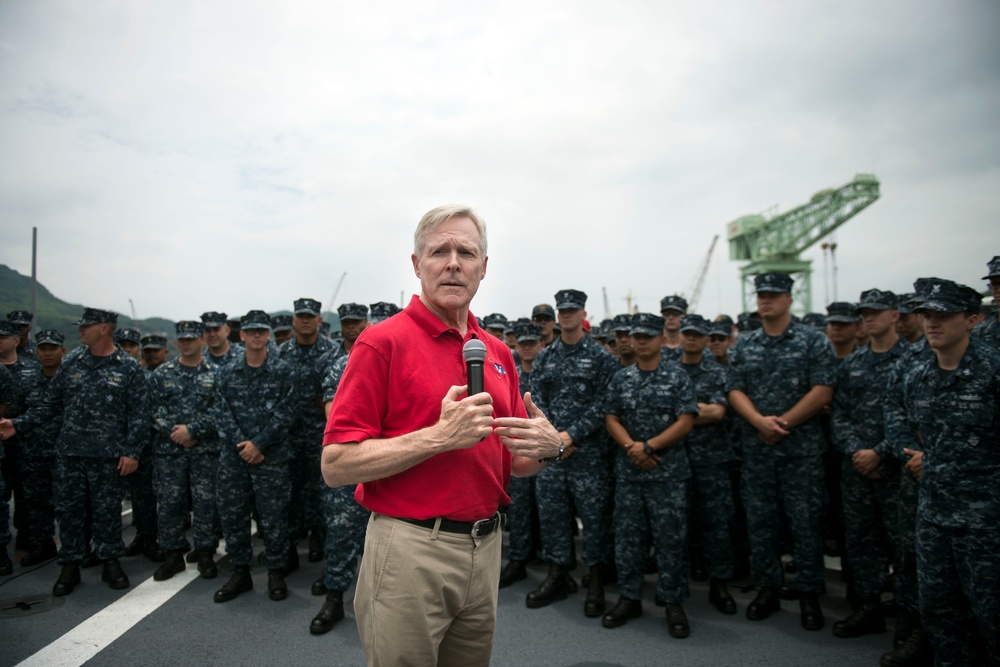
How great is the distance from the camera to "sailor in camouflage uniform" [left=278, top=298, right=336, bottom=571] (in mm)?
5117

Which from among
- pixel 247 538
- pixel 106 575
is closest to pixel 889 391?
pixel 247 538

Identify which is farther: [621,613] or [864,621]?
[621,613]

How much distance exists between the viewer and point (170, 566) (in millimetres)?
4949

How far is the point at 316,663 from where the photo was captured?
3477mm

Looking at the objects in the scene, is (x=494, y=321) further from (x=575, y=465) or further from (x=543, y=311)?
(x=575, y=465)

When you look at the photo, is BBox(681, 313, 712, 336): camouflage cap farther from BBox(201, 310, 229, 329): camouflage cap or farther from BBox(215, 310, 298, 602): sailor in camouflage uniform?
BBox(201, 310, 229, 329): camouflage cap

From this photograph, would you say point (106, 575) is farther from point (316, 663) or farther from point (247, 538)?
point (316, 663)

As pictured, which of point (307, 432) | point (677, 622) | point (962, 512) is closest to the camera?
point (962, 512)

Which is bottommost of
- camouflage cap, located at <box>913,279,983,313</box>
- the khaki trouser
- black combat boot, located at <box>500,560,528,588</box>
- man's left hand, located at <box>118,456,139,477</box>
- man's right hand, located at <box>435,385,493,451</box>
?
black combat boot, located at <box>500,560,528,588</box>

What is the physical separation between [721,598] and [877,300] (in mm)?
2692

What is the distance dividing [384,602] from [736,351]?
12.2 feet

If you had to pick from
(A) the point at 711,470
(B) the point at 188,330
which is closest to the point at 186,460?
(B) the point at 188,330

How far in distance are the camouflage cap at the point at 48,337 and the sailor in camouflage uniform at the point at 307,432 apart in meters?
2.42

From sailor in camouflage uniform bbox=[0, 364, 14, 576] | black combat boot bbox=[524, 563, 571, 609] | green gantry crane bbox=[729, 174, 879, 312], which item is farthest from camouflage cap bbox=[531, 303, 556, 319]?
green gantry crane bbox=[729, 174, 879, 312]
